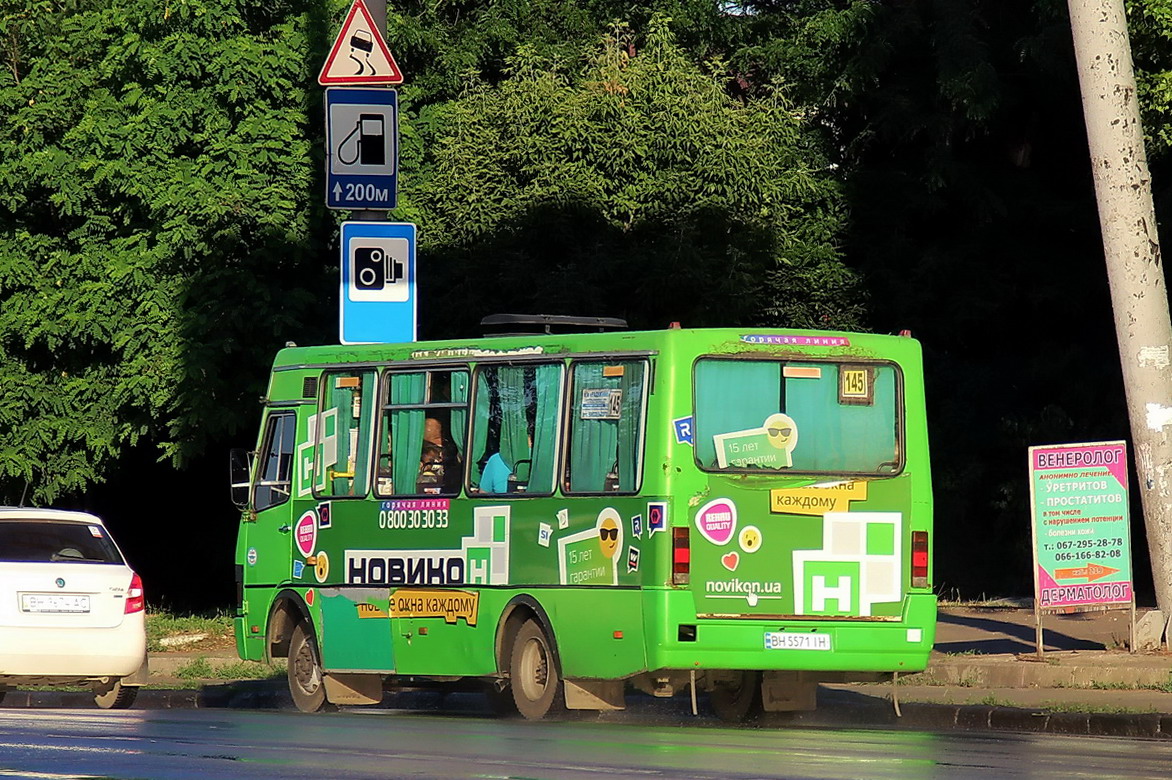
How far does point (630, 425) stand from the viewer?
14.9 meters

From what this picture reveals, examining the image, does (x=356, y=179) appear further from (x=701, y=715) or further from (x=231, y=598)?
(x=231, y=598)

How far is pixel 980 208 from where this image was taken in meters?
33.2

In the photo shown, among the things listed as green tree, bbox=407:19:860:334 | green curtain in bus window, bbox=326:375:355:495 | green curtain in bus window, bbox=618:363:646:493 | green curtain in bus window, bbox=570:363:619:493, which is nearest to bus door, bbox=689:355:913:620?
green curtain in bus window, bbox=618:363:646:493

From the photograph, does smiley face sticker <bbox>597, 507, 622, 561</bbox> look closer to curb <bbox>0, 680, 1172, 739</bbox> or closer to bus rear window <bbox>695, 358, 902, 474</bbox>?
bus rear window <bbox>695, 358, 902, 474</bbox>

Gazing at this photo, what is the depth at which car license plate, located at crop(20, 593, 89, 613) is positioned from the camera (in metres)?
16.7

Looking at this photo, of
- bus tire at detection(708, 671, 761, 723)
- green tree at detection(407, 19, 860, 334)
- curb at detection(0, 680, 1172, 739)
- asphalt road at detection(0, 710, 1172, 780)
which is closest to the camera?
asphalt road at detection(0, 710, 1172, 780)

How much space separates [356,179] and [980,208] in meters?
15.3

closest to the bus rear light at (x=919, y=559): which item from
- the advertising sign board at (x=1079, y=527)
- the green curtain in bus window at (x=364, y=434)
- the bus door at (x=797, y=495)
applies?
the bus door at (x=797, y=495)

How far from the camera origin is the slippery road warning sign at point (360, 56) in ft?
65.9

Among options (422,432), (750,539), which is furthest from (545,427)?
(750,539)

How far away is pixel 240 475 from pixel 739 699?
479 centimetres

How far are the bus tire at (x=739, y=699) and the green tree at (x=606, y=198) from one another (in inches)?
403

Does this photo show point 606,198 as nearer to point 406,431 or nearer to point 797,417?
point 406,431

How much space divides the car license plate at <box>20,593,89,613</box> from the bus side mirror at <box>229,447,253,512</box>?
5.65 ft
